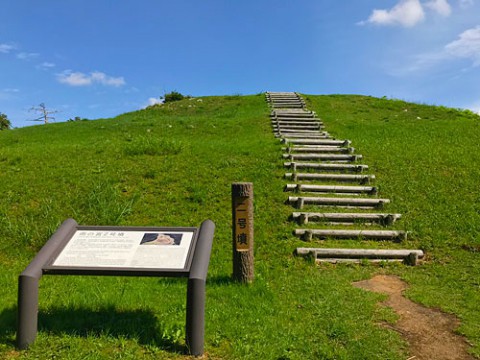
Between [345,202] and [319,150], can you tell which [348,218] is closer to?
[345,202]

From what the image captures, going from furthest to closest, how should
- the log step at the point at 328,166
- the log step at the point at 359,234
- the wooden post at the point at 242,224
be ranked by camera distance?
the log step at the point at 328,166, the log step at the point at 359,234, the wooden post at the point at 242,224

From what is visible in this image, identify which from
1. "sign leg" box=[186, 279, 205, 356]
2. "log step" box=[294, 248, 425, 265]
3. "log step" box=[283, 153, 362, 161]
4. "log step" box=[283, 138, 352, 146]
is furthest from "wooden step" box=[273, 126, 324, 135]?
"sign leg" box=[186, 279, 205, 356]

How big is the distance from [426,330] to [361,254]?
2.93 meters

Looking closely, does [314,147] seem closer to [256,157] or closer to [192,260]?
[256,157]

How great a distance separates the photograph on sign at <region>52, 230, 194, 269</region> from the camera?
4.45 meters

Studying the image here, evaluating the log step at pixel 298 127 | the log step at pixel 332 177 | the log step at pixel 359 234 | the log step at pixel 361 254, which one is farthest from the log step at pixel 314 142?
the log step at pixel 361 254

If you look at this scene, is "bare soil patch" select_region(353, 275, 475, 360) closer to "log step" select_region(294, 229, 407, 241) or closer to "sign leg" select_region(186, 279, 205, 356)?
"log step" select_region(294, 229, 407, 241)

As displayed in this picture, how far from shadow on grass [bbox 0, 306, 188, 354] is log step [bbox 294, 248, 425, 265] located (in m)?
3.89

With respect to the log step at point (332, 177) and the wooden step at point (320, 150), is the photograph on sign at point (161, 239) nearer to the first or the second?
the log step at point (332, 177)

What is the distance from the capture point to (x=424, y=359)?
4547 millimetres

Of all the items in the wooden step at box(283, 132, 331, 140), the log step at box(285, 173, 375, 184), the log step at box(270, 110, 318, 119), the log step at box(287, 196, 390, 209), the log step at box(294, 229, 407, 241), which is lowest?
the log step at box(294, 229, 407, 241)

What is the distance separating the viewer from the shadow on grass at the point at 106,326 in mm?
4590

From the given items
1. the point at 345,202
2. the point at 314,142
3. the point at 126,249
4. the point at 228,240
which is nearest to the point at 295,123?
the point at 314,142

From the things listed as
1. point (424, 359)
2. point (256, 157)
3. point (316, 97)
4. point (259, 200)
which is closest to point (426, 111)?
point (316, 97)
